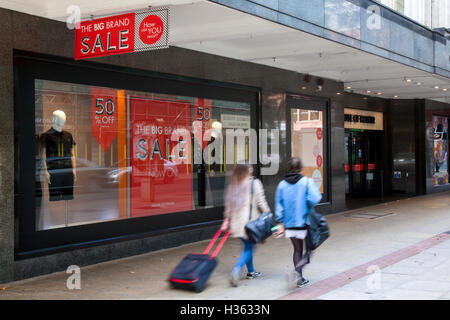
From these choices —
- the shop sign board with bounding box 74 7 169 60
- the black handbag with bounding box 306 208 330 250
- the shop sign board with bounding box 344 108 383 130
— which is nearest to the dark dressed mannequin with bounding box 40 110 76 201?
the shop sign board with bounding box 74 7 169 60

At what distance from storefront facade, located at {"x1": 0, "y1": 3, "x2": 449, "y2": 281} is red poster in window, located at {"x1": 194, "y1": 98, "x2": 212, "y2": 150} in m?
0.03

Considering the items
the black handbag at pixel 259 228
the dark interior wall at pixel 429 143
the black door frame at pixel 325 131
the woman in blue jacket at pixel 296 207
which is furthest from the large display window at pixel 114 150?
the dark interior wall at pixel 429 143

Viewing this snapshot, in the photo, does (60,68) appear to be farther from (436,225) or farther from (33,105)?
(436,225)

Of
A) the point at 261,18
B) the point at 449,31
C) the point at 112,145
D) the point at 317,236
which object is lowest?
the point at 317,236

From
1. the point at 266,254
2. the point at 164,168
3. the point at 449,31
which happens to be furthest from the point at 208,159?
the point at 449,31

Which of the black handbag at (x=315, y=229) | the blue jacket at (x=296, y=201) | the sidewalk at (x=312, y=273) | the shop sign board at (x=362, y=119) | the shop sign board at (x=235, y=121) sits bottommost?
the sidewalk at (x=312, y=273)

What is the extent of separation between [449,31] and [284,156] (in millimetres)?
6815

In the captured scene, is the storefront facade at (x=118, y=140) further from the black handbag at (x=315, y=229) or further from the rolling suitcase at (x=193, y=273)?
the black handbag at (x=315, y=229)

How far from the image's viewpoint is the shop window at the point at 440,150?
819 inches

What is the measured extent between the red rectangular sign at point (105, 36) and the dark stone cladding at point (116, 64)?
655 millimetres

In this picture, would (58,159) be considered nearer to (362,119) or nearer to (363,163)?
(362,119)

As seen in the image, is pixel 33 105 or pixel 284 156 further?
pixel 284 156

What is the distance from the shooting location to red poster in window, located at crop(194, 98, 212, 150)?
10.5 metres
